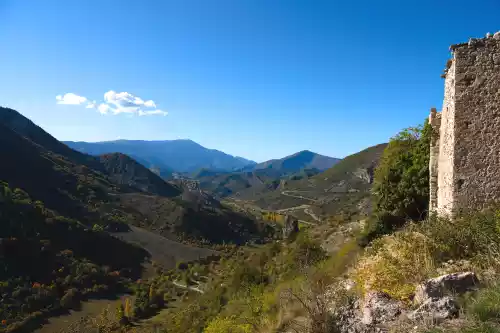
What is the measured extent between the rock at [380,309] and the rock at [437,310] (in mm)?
509

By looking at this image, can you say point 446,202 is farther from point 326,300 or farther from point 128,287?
point 128,287

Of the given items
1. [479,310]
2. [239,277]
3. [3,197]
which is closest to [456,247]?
[479,310]

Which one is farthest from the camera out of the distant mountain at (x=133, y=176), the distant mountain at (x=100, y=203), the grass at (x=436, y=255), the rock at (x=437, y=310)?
the distant mountain at (x=133, y=176)

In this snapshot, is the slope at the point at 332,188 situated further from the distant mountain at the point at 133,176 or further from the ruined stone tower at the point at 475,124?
the ruined stone tower at the point at 475,124

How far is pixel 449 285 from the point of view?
6.13 meters

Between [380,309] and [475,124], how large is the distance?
6037mm

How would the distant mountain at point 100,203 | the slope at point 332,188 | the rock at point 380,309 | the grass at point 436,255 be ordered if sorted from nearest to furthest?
the rock at point 380,309
the grass at point 436,255
the distant mountain at point 100,203
the slope at point 332,188

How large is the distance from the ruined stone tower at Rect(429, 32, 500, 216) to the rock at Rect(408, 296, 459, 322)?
438cm

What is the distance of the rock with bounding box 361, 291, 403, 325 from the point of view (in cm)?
653

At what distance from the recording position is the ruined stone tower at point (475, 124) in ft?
29.6

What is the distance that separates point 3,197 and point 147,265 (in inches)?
1199

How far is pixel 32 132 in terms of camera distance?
144375mm

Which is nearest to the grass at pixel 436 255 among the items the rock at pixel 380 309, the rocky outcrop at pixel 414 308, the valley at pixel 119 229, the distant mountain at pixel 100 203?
the rock at pixel 380 309

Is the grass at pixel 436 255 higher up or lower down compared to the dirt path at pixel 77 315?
higher up
